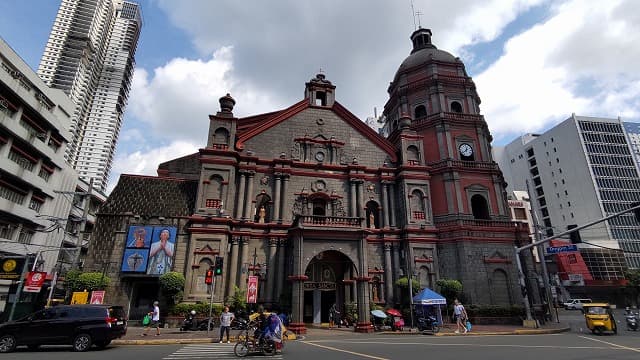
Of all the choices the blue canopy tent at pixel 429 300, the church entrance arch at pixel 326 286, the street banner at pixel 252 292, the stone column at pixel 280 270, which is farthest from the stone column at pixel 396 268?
the street banner at pixel 252 292

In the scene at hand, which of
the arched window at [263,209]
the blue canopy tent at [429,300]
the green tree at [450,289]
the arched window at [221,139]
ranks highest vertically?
the arched window at [221,139]

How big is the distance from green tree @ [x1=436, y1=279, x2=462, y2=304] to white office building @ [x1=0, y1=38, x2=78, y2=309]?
29.0 metres

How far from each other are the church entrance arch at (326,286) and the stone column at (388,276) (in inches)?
125

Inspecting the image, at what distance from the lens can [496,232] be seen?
28.1 meters

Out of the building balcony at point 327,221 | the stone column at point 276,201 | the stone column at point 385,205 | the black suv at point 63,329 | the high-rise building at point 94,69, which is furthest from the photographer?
the high-rise building at point 94,69

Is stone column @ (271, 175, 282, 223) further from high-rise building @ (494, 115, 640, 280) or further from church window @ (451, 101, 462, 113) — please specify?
high-rise building @ (494, 115, 640, 280)

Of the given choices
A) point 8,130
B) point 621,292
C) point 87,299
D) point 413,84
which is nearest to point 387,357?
point 87,299

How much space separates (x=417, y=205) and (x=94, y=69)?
396 feet

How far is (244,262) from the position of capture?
81.5ft

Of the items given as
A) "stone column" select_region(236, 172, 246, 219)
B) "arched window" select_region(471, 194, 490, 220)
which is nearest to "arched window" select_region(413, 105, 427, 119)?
"arched window" select_region(471, 194, 490, 220)

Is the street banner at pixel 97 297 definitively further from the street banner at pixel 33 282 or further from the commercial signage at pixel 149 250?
the street banner at pixel 33 282

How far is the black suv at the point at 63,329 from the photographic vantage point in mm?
12367

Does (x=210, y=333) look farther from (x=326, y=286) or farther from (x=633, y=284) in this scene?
(x=633, y=284)

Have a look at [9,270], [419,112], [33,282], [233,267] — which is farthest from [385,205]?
[9,270]
